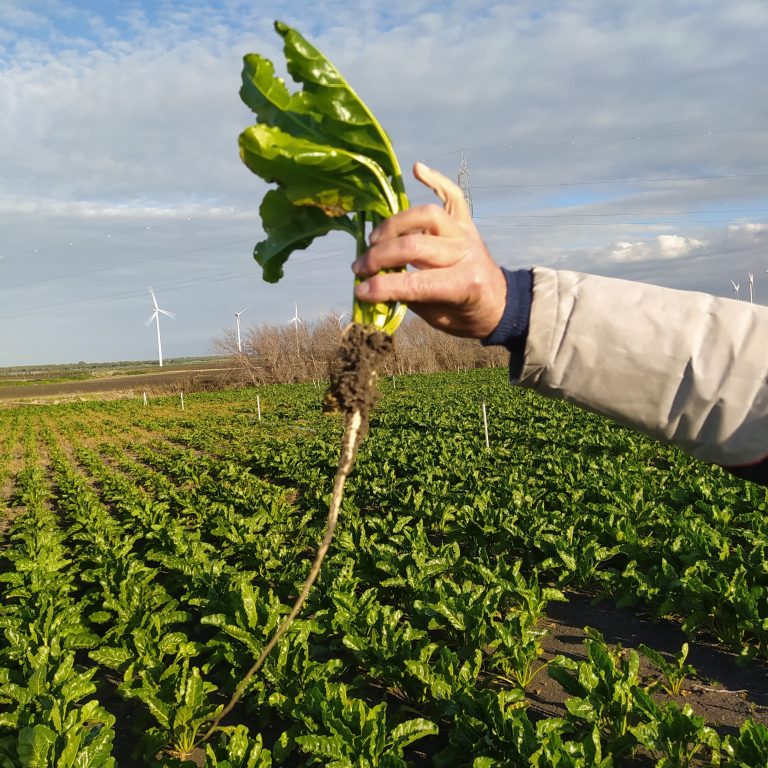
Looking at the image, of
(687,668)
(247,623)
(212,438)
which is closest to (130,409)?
(212,438)

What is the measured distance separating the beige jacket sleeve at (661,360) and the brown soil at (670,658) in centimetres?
396

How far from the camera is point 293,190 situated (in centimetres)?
211

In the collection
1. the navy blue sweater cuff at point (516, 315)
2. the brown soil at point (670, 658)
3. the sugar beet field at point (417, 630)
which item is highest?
the navy blue sweater cuff at point (516, 315)

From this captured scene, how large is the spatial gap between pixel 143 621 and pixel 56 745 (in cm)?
182

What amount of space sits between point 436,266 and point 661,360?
0.64 metres

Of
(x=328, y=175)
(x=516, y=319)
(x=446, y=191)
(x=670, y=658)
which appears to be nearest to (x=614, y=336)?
(x=516, y=319)

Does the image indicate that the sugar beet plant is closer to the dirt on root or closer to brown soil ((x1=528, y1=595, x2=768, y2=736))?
the dirt on root

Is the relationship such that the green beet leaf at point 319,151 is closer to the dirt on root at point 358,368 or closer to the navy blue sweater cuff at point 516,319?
the dirt on root at point 358,368

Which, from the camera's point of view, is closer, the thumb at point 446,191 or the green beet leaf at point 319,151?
the thumb at point 446,191

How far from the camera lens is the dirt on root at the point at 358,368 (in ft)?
6.98

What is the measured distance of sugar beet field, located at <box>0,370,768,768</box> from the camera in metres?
3.93

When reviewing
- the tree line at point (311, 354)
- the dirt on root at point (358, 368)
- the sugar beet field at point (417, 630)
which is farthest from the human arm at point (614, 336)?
the tree line at point (311, 354)

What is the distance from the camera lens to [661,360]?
60.7 inches

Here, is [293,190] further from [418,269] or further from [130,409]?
[130,409]
